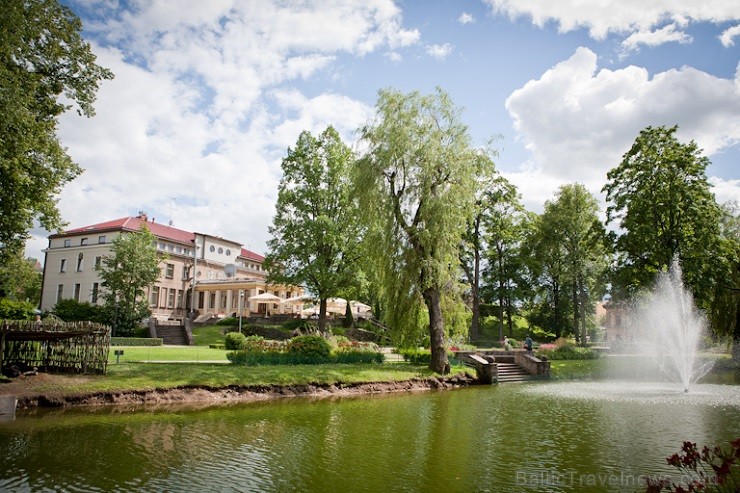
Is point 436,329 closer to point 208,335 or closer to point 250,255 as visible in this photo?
point 208,335

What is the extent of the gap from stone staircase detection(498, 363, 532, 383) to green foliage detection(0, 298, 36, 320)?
958 inches

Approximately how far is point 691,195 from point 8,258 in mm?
36990

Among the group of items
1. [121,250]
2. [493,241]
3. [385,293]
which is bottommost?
[385,293]

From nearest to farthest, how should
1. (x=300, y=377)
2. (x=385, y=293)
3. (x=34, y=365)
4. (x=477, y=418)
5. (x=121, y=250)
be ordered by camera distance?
(x=477, y=418), (x=34, y=365), (x=300, y=377), (x=385, y=293), (x=121, y=250)

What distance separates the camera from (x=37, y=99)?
19.3 metres

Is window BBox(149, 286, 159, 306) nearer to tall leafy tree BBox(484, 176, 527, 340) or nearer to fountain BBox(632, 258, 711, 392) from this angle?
tall leafy tree BBox(484, 176, 527, 340)

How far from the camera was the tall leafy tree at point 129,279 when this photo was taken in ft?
125

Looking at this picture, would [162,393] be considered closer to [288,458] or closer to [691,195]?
[288,458]

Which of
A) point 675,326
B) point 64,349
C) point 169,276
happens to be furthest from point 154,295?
point 675,326

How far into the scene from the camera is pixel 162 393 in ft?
51.7

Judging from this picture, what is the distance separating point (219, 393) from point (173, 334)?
2480 centimetres

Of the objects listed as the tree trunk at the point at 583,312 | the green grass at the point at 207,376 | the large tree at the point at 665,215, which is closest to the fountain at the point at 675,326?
the large tree at the point at 665,215

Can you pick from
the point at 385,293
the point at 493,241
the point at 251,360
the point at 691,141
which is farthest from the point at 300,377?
the point at 493,241

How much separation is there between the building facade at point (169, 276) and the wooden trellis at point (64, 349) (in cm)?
3149
